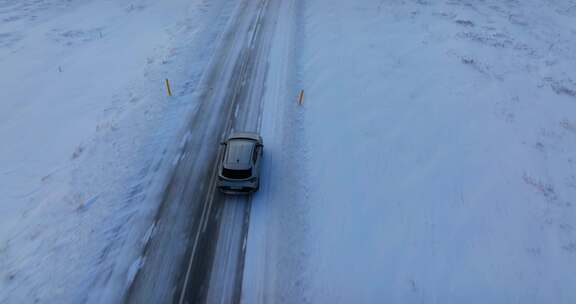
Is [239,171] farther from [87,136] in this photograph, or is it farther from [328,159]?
[87,136]

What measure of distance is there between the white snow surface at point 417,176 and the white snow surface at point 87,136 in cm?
506

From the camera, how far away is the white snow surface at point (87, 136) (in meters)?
10.5

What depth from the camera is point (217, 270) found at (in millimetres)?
10602

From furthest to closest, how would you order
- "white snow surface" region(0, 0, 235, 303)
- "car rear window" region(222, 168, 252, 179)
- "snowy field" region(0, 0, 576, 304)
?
"car rear window" region(222, 168, 252, 179), "snowy field" region(0, 0, 576, 304), "white snow surface" region(0, 0, 235, 303)

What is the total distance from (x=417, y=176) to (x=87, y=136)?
53.1 feet

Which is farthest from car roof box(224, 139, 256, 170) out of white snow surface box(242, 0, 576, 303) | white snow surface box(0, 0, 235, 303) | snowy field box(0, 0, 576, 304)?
white snow surface box(0, 0, 235, 303)

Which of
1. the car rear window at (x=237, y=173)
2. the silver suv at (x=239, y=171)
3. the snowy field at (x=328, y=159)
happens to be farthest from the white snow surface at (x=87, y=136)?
the car rear window at (x=237, y=173)

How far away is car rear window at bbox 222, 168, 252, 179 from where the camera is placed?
→ 40.4 ft

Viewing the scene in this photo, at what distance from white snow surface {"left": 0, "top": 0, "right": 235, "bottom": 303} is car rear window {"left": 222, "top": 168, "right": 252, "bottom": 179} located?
10.6ft

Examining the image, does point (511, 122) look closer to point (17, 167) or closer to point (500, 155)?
point (500, 155)

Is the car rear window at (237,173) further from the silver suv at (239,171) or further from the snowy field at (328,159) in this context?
the snowy field at (328,159)

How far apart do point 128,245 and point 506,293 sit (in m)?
13.4

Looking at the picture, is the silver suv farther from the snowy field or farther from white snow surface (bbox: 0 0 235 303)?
white snow surface (bbox: 0 0 235 303)

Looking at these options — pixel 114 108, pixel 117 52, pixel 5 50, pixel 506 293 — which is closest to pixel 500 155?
pixel 506 293
